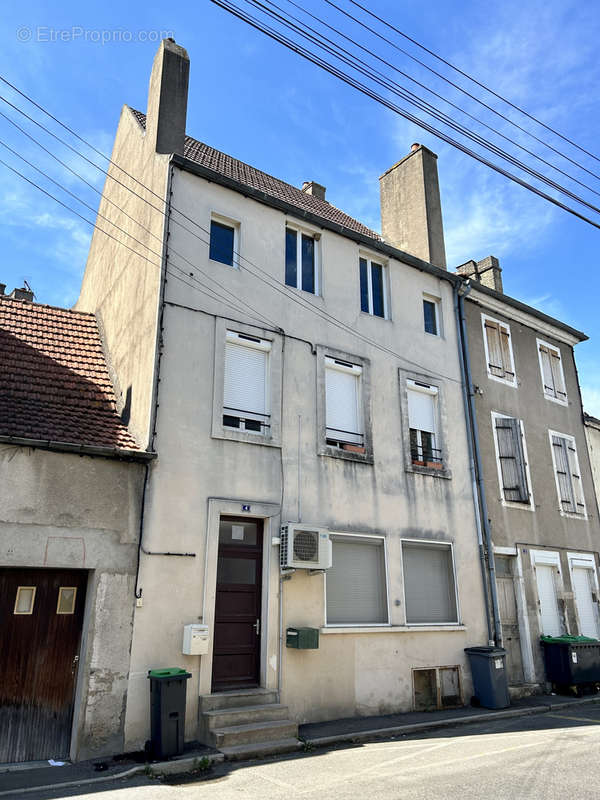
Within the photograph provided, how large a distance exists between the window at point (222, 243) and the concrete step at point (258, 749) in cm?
751

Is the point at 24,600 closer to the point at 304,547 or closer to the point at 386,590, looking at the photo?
the point at 304,547

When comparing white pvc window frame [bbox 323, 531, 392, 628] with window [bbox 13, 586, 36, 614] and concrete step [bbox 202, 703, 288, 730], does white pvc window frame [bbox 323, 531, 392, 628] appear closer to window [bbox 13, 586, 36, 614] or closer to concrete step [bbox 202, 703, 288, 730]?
concrete step [bbox 202, 703, 288, 730]

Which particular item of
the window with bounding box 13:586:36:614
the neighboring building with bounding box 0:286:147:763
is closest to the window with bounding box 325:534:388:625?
the neighboring building with bounding box 0:286:147:763

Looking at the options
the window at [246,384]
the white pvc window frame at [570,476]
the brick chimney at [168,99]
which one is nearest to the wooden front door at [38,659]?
the window at [246,384]

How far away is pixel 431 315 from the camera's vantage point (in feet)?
46.1

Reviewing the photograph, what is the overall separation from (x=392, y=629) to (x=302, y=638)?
215 cm

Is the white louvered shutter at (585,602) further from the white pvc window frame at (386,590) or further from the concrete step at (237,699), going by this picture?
the concrete step at (237,699)

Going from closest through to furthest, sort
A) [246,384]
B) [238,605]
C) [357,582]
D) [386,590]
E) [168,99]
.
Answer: [238,605] < [246,384] < [357,582] < [386,590] < [168,99]

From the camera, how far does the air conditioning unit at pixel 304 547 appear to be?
30.6 ft

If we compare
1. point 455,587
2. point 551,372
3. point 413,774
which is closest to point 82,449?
point 413,774

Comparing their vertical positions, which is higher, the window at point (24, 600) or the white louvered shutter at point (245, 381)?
the white louvered shutter at point (245, 381)

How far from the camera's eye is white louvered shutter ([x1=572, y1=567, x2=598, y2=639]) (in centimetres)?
1438

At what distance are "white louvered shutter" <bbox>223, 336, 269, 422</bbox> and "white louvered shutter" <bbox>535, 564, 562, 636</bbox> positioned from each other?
26.1ft

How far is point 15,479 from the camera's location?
25.1 feet
